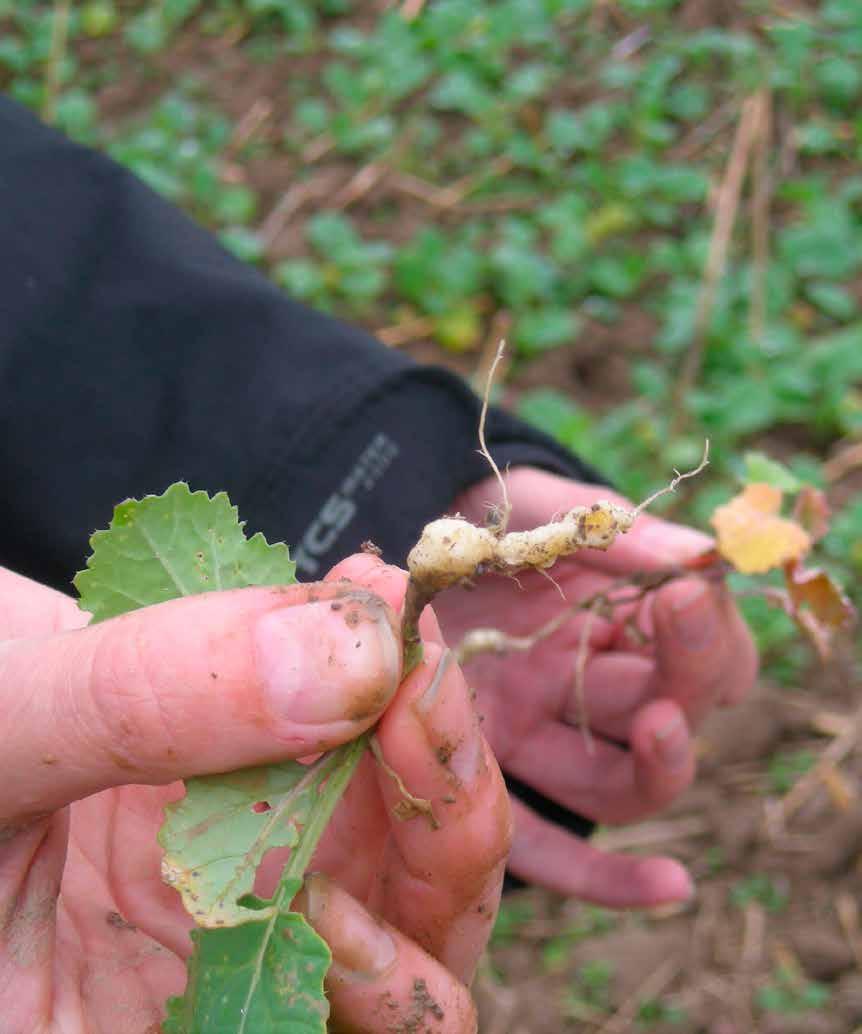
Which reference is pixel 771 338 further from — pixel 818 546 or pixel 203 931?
pixel 203 931

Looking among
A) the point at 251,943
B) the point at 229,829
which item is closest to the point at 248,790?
the point at 229,829

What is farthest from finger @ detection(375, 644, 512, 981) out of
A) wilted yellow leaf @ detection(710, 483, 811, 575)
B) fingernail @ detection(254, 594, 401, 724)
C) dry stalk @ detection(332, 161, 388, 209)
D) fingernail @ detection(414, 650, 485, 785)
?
dry stalk @ detection(332, 161, 388, 209)

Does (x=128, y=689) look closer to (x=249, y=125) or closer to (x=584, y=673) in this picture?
(x=584, y=673)

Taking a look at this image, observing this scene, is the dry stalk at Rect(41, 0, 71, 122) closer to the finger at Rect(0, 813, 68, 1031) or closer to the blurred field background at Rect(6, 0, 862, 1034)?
the blurred field background at Rect(6, 0, 862, 1034)

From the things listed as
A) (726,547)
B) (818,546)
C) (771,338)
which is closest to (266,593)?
(726,547)

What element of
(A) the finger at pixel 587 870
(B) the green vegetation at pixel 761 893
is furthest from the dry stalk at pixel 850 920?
(A) the finger at pixel 587 870

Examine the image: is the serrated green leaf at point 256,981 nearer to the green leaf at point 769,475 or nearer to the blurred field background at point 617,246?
the green leaf at point 769,475
